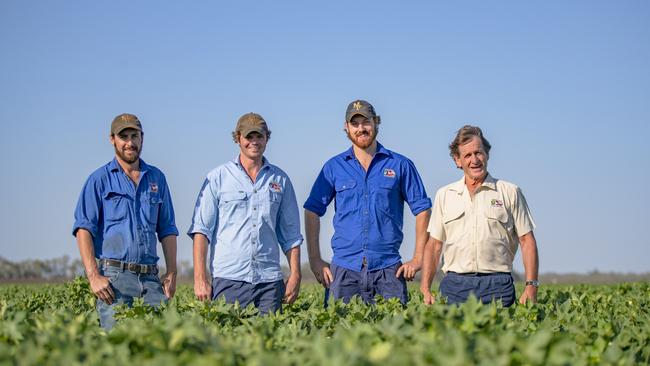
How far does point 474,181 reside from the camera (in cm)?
794

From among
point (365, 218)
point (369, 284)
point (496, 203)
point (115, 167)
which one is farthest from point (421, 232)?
point (115, 167)

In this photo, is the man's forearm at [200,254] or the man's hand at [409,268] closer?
the man's forearm at [200,254]

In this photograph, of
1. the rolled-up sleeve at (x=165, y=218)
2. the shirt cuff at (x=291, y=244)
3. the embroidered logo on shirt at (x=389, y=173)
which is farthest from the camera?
the embroidered logo on shirt at (x=389, y=173)

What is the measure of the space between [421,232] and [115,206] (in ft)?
9.80

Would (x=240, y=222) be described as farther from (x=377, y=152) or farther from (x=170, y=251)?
(x=377, y=152)

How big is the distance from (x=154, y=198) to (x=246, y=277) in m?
1.14

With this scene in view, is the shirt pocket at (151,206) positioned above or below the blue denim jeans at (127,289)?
above

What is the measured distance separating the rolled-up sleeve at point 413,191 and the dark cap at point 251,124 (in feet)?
5.17

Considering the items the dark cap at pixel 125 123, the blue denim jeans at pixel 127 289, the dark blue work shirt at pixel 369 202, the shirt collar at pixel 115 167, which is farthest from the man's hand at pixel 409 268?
the dark cap at pixel 125 123

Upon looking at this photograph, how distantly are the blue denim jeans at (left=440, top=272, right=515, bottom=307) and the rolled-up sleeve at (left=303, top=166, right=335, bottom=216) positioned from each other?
5.25 ft

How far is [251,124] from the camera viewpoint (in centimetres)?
799

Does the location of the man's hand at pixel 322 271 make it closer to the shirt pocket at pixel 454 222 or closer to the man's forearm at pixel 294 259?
the man's forearm at pixel 294 259

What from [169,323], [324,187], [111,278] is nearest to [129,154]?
[111,278]

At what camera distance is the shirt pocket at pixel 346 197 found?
8562mm
